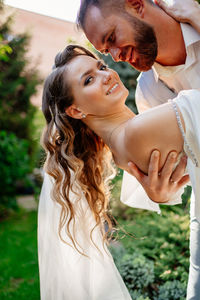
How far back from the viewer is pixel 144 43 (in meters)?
2.41

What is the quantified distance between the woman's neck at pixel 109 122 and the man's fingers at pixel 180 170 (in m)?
0.50

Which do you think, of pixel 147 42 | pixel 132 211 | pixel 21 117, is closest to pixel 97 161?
pixel 147 42

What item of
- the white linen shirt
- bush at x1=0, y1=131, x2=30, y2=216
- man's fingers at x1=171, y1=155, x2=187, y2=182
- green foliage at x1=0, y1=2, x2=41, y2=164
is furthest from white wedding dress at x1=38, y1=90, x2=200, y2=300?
green foliage at x1=0, y1=2, x2=41, y2=164

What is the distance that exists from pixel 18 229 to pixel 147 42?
530 cm

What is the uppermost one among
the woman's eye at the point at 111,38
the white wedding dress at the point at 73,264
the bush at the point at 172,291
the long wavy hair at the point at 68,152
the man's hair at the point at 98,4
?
the man's hair at the point at 98,4

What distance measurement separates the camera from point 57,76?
2.53 m

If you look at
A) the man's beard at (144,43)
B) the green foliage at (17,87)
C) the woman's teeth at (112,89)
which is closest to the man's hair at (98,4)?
the man's beard at (144,43)

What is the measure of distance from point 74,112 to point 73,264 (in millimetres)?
1175

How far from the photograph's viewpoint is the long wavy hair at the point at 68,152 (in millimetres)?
2541

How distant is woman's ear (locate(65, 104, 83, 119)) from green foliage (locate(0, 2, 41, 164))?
23.5ft

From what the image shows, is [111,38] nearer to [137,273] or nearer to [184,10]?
[184,10]

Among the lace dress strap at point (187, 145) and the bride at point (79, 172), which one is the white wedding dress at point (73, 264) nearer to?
the bride at point (79, 172)

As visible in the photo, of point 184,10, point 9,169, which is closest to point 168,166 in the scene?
point 184,10

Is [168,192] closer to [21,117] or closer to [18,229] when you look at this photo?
[18,229]
